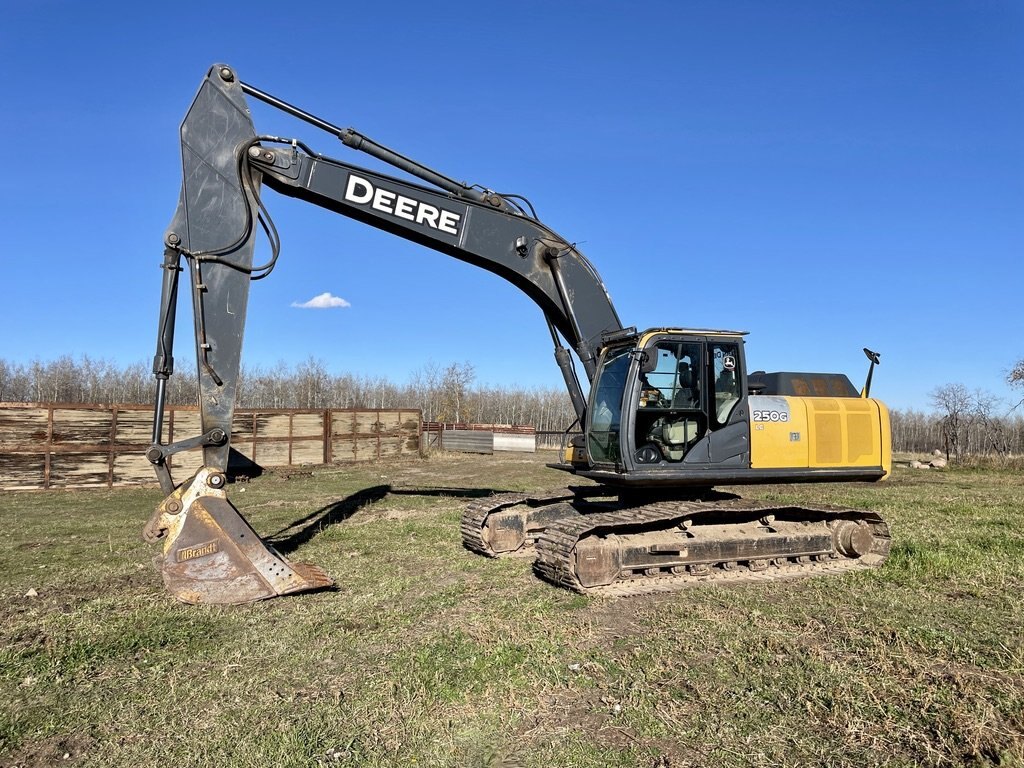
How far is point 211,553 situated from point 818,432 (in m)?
6.85

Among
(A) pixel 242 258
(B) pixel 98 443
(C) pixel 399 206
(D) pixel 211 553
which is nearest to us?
(D) pixel 211 553

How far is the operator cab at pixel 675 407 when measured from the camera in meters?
8.15

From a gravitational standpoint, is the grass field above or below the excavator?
below

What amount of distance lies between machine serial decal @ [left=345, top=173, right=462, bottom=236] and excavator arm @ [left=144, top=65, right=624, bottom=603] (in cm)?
1

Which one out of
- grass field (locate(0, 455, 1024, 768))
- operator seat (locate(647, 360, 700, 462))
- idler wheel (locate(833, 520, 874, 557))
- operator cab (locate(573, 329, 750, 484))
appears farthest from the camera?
idler wheel (locate(833, 520, 874, 557))

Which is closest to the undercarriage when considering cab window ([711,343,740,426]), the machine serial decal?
cab window ([711,343,740,426])

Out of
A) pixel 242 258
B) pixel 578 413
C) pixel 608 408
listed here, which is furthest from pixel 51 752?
pixel 578 413

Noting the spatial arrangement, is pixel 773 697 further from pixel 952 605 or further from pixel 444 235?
pixel 444 235

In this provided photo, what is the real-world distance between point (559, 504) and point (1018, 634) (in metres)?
5.22

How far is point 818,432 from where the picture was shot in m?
8.89

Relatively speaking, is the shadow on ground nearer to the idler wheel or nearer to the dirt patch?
the dirt patch

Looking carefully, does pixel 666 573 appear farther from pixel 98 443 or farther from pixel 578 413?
pixel 98 443

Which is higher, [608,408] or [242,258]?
[242,258]

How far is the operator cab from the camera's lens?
8.15 m
